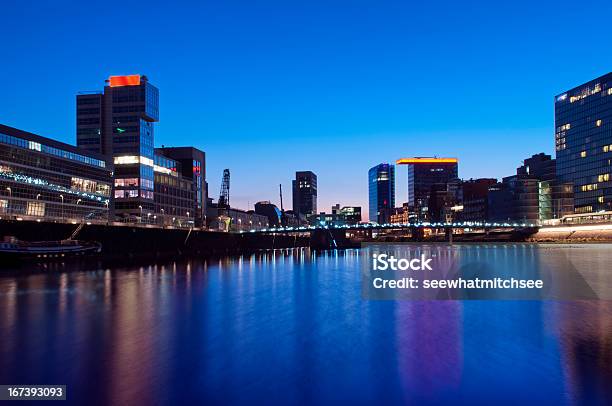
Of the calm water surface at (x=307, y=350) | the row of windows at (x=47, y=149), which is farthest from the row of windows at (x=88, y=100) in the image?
the calm water surface at (x=307, y=350)

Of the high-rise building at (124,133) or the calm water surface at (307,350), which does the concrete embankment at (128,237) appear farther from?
the calm water surface at (307,350)

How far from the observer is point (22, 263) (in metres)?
91.8

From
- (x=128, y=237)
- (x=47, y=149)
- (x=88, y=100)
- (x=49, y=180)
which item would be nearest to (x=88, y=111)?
(x=88, y=100)

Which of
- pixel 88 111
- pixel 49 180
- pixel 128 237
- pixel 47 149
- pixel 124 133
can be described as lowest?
pixel 128 237

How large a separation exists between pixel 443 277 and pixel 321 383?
165ft

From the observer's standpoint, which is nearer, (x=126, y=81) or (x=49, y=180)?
(x=49, y=180)

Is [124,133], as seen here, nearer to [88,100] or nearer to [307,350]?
[88,100]

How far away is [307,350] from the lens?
26.6m

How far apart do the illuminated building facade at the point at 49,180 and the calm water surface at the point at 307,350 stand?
3012 inches

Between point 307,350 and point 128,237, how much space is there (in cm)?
11045

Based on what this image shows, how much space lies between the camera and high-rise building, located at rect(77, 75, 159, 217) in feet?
581

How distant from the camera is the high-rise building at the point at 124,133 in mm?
177000

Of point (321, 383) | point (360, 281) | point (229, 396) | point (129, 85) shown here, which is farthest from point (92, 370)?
point (129, 85)

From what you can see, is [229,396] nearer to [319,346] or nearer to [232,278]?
[319,346]
